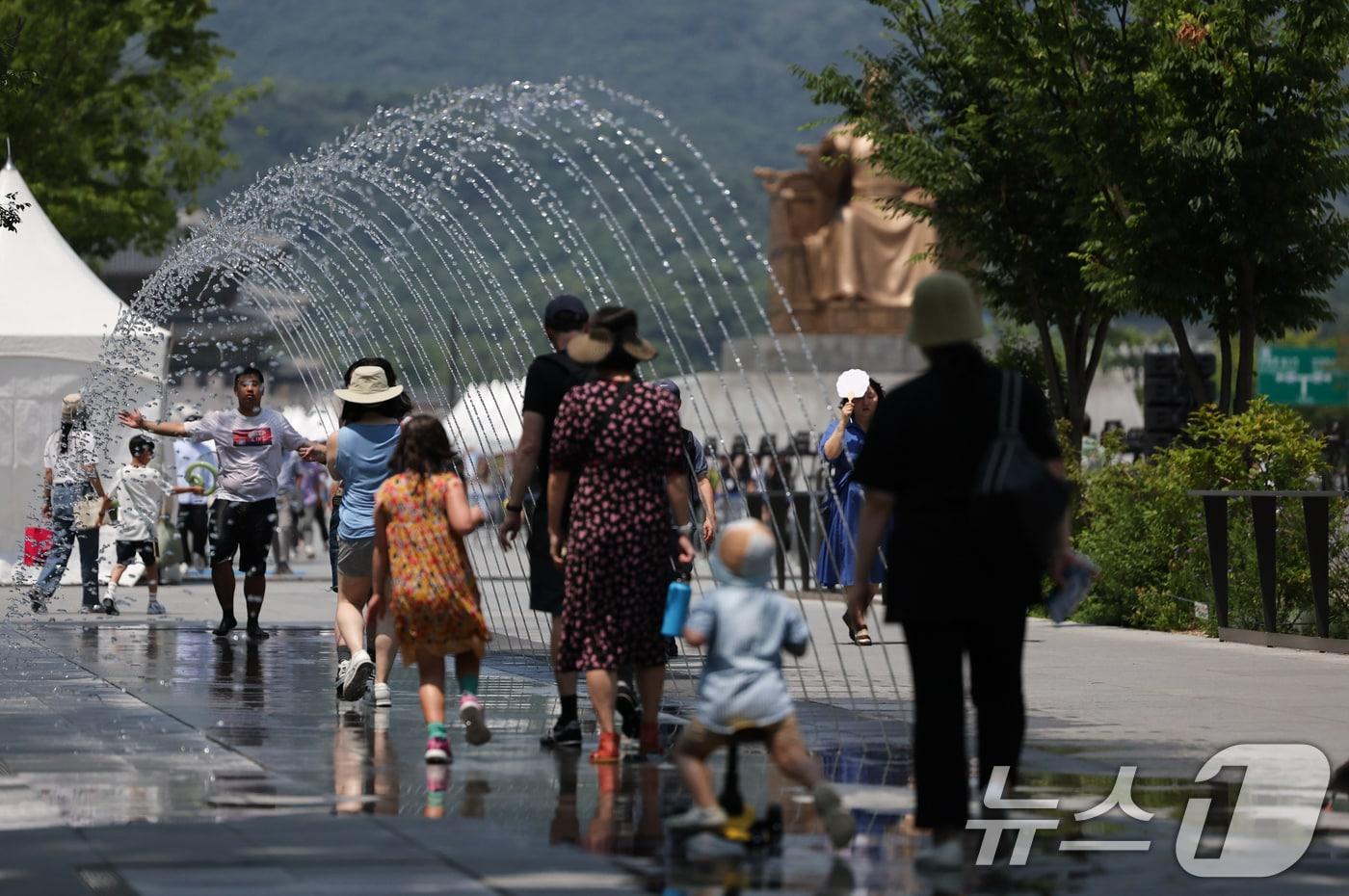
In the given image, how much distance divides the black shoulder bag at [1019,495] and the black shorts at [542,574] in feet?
11.5

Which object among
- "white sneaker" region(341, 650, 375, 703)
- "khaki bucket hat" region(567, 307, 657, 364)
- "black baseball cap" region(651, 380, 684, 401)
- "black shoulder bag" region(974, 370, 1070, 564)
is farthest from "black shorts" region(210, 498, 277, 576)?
"black shoulder bag" region(974, 370, 1070, 564)

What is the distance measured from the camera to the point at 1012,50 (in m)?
18.3

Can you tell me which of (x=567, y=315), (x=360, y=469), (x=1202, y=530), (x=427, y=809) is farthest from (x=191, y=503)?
(x=427, y=809)

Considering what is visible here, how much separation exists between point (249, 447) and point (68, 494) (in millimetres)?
4163

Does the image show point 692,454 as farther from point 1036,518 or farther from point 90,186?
point 90,186

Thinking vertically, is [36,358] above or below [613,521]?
above

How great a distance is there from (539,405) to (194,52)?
86.2 ft

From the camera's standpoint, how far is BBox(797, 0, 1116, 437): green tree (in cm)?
2055

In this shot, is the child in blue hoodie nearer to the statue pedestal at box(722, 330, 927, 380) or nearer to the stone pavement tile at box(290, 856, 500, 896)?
the stone pavement tile at box(290, 856, 500, 896)

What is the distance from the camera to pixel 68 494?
18.9m

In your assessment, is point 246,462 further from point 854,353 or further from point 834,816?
point 854,353

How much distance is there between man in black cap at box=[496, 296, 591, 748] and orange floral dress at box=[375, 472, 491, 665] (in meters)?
0.23

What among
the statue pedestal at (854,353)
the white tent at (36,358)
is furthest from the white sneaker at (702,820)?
the statue pedestal at (854,353)

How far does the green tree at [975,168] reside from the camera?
20.5 meters
